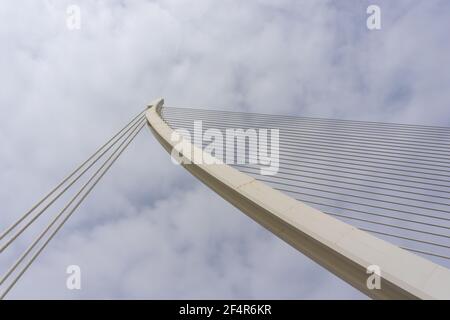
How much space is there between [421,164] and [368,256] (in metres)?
4.24

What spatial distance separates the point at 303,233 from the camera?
17.3ft

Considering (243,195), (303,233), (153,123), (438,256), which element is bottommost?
(438,256)

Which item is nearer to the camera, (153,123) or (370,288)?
(370,288)
